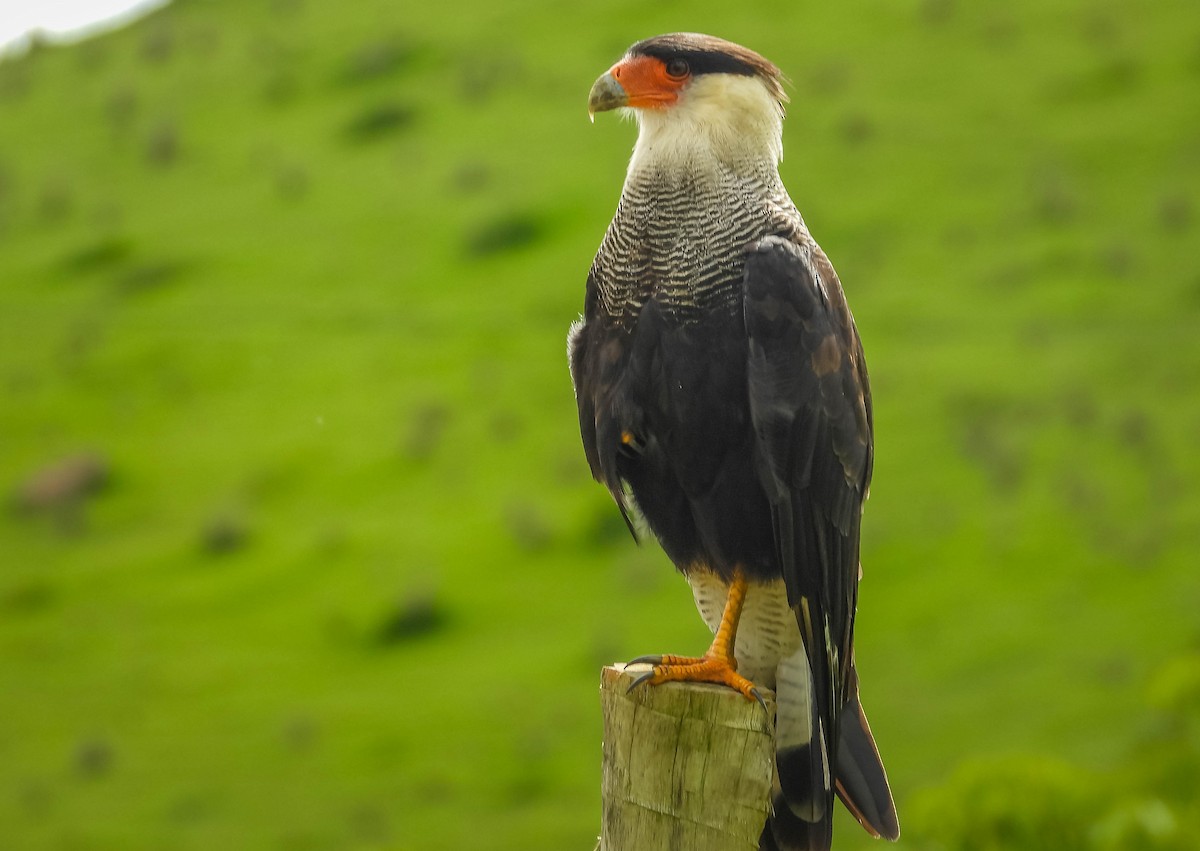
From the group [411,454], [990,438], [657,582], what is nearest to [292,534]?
[411,454]

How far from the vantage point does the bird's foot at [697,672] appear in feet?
11.2

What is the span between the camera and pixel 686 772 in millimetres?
3145

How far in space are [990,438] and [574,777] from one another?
5.68 meters

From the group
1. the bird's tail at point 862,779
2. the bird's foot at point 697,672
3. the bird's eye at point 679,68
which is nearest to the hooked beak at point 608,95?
the bird's eye at point 679,68

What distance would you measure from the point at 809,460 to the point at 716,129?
0.87 m

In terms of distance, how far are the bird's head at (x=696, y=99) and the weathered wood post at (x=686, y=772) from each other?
140cm

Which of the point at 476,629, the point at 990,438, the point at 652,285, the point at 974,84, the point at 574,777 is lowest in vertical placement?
the point at 574,777

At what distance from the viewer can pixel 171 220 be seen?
76.4 feet

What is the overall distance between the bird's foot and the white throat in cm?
121

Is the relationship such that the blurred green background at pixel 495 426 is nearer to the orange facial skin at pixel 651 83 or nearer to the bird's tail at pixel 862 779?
the bird's tail at pixel 862 779

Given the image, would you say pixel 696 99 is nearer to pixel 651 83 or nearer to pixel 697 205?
pixel 651 83

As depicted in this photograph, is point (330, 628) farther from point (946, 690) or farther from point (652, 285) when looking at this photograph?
point (652, 285)

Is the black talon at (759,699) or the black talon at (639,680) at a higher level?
the black talon at (639,680)

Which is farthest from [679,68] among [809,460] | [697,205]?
[809,460]
